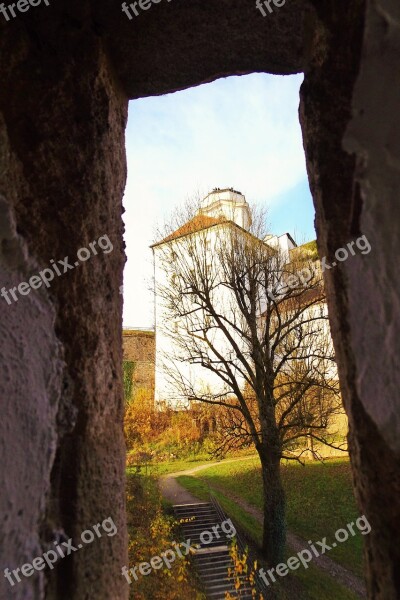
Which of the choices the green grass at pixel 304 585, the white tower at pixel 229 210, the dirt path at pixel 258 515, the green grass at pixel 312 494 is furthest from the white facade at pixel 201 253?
the green grass at pixel 304 585

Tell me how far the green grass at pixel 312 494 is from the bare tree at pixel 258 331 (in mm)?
1971

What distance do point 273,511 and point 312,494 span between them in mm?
3637

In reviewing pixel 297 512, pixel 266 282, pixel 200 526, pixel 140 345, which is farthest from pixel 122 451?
pixel 140 345

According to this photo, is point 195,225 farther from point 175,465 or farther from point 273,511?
point 175,465


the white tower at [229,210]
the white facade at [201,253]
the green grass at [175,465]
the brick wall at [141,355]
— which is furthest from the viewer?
the brick wall at [141,355]

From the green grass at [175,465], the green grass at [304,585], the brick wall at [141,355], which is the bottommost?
the green grass at [304,585]

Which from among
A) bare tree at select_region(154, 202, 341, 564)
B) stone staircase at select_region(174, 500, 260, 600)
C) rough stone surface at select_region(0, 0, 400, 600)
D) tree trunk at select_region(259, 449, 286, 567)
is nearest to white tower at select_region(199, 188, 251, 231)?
bare tree at select_region(154, 202, 341, 564)

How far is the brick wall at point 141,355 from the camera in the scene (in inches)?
759

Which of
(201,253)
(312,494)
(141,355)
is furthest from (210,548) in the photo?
(141,355)

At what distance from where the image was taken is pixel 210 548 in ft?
30.4

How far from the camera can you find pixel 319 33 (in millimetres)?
1088

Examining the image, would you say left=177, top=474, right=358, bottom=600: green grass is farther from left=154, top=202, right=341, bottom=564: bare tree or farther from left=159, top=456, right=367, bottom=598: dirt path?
left=154, top=202, right=341, bottom=564: bare tree

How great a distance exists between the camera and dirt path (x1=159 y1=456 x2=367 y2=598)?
8.98m

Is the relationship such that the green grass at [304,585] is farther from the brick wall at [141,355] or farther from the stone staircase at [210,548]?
the brick wall at [141,355]
